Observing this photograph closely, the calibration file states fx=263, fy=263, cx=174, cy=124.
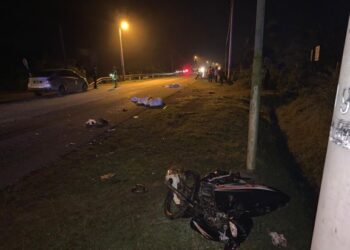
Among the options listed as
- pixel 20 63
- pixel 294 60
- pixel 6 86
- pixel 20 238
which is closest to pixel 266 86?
pixel 294 60

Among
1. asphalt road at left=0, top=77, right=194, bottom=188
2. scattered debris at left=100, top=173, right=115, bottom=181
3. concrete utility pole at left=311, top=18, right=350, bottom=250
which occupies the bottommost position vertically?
asphalt road at left=0, top=77, right=194, bottom=188

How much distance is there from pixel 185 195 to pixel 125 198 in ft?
3.41

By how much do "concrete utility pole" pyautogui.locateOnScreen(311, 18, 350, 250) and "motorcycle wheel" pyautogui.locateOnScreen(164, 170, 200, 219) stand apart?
6.79 ft

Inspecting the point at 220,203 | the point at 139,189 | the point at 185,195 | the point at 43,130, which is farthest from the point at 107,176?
the point at 43,130

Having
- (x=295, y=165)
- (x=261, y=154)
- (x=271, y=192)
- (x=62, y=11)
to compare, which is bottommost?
(x=295, y=165)

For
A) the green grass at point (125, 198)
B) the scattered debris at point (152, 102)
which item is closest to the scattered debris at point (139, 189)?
the green grass at point (125, 198)

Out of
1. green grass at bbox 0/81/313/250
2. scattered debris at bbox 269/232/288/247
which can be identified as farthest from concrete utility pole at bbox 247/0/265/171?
scattered debris at bbox 269/232/288/247

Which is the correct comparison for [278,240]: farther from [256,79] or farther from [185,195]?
[256,79]

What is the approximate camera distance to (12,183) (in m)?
4.46

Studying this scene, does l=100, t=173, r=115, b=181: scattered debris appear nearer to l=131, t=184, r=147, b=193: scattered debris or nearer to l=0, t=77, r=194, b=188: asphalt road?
l=131, t=184, r=147, b=193: scattered debris

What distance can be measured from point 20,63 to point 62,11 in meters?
14.9

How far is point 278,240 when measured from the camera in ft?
10.2

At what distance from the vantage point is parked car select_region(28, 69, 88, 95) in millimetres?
15391

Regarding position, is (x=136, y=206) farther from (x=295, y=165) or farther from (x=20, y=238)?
(x=295, y=165)
